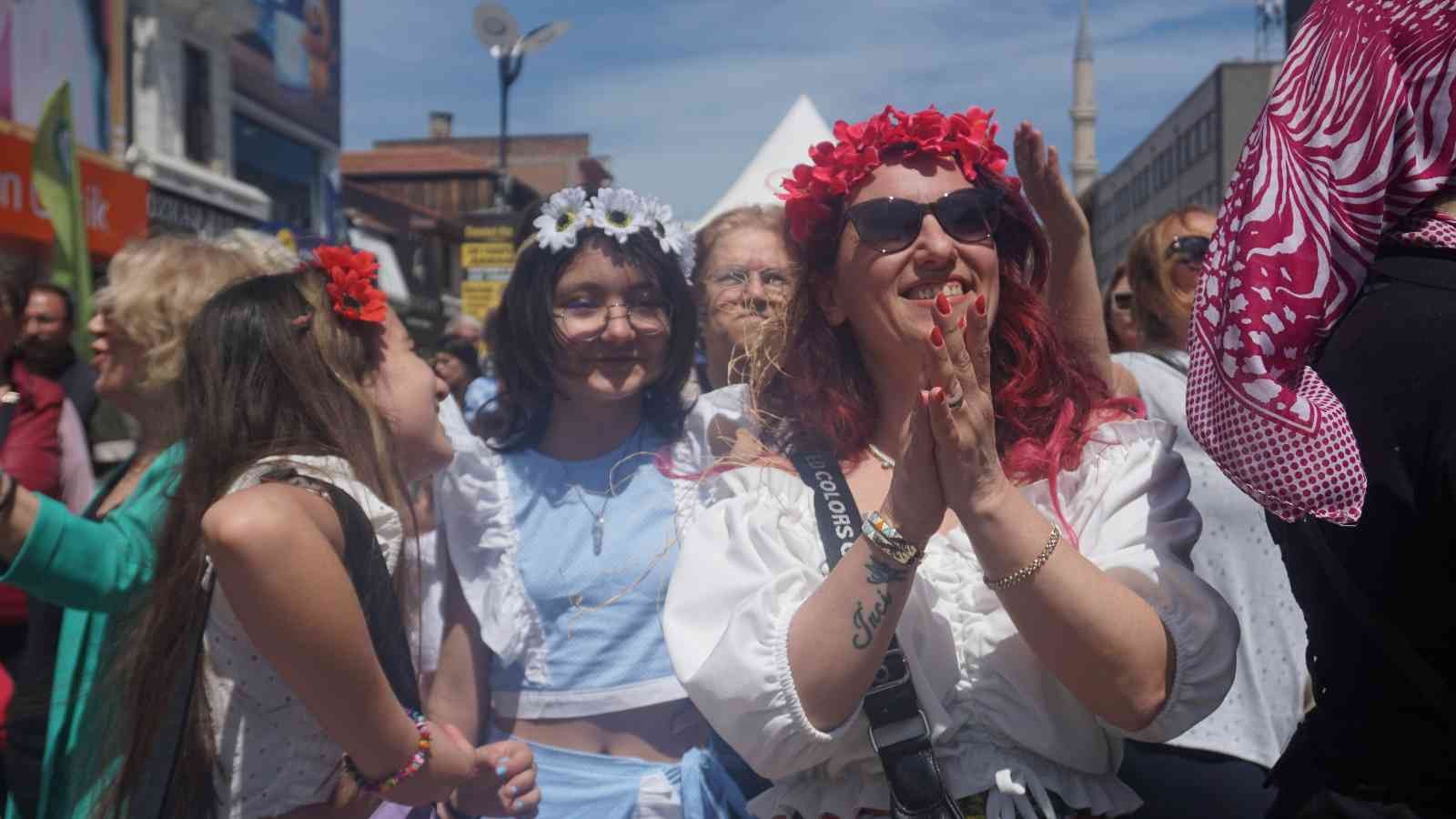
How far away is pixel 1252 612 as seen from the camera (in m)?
2.78

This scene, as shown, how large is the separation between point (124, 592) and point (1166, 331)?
8.66ft

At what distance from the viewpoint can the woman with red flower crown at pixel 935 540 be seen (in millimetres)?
1600

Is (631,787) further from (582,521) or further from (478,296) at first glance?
(478,296)

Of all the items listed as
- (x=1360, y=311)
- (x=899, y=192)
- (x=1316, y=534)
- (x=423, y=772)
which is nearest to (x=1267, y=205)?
(x=1360, y=311)

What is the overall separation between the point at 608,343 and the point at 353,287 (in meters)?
0.70

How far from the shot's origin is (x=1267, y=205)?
1.43m

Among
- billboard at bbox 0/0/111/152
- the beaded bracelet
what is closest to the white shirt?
the beaded bracelet

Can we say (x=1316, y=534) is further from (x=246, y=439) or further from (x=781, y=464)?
(x=246, y=439)

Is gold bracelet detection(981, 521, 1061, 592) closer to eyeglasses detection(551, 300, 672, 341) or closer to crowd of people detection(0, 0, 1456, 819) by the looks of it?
crowd of people detection(0, 0, 1456, 819)

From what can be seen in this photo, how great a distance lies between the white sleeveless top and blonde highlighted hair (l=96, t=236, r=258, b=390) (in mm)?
1102

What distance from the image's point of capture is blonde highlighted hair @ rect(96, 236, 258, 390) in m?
2.97

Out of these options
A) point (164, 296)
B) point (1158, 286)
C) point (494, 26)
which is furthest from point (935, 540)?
A: point (494, 26)

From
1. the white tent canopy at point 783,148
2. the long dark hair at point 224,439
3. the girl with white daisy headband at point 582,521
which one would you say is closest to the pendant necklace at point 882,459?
the girl with white daisy headband at point 582,521

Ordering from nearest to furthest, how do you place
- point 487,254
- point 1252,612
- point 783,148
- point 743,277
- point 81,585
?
point 81,585
point 1252,612
point 743,277
point 783,148
point 487,254
